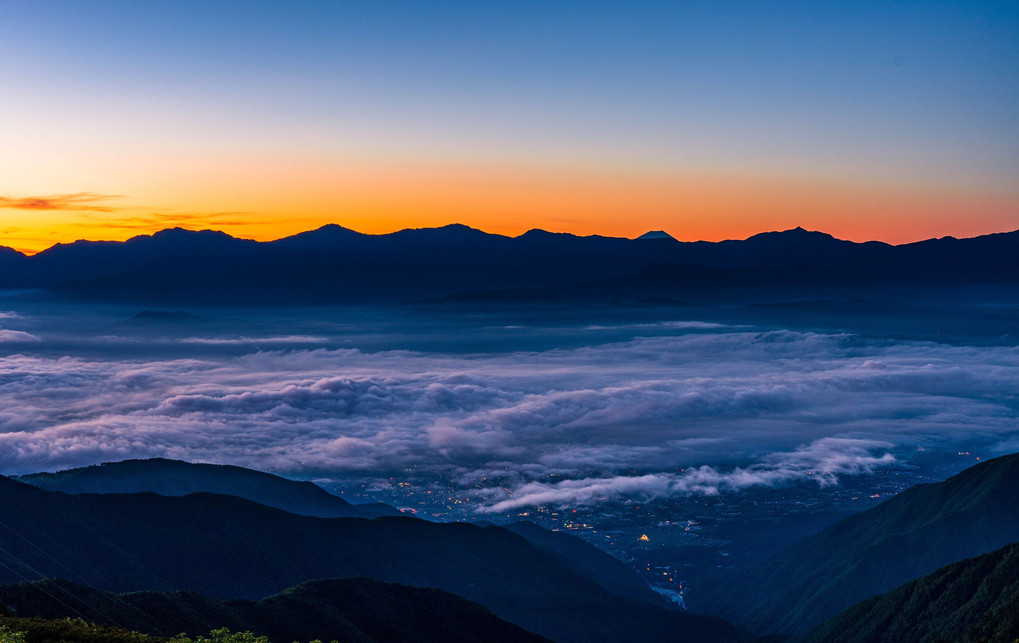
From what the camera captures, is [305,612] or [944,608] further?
[944,608]

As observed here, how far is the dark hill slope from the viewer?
14525 centimetres

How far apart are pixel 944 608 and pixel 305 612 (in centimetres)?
13334

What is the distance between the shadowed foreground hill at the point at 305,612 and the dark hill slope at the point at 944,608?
80.2m

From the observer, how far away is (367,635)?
484 feet

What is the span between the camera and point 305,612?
142375mm

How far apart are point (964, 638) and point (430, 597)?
101 m

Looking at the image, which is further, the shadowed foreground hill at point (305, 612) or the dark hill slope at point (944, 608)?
the dark hill slope at point (944, 608)

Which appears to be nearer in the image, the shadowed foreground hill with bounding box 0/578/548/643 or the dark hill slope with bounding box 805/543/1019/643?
the shadowed foreground hill with bounding box 0/578/548/643

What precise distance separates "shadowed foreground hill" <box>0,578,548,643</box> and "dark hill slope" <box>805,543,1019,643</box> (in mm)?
80162

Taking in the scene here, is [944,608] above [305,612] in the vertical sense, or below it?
below

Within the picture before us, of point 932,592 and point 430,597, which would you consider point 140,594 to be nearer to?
point 430,597

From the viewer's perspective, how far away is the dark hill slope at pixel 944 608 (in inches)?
5719

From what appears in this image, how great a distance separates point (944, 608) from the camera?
168 meters

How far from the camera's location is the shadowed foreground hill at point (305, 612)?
116 meters
